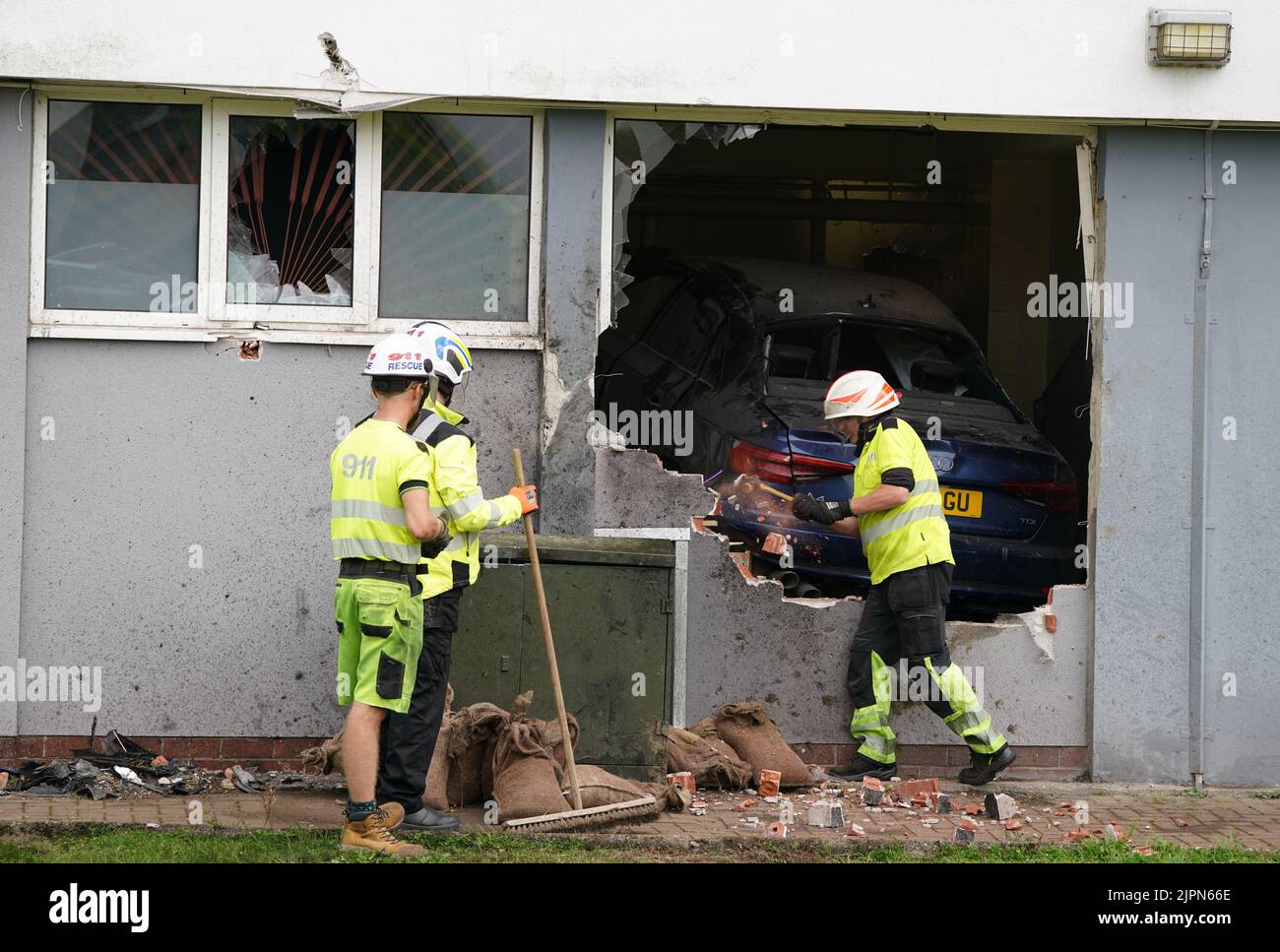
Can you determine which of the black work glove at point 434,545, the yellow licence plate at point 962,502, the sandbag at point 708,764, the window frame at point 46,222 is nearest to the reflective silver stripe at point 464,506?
the black work glove at point 434,545

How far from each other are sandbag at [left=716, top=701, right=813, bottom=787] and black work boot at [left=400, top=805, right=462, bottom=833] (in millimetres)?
1809

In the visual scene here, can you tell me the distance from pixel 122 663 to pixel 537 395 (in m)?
2.42

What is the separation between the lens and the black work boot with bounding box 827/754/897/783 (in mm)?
8242

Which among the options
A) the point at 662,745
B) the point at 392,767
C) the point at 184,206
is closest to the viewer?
the point at 392,767

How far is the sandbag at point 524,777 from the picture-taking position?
6820 millimetres

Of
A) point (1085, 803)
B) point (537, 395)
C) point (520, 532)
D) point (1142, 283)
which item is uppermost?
point (1142, 283)

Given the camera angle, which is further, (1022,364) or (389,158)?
(1022,364)

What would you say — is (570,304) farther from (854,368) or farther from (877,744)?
(877,744)

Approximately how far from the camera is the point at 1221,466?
8.52 meters

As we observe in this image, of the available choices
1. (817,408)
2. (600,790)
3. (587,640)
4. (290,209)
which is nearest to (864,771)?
(587,640)

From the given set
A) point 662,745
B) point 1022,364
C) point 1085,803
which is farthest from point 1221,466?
point 1022,364

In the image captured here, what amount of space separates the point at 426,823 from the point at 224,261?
3156 mm

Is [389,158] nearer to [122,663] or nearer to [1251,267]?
[122,663]

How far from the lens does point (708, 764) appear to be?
7812 millimetres
